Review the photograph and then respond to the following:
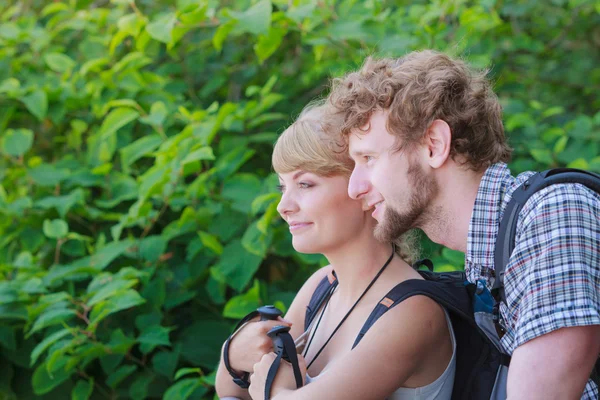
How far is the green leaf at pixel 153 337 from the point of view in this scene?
2.96m

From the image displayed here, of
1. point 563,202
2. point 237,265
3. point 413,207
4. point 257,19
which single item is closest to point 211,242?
point 237,265

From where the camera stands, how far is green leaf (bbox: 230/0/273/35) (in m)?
2.93

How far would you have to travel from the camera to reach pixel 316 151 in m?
2.09

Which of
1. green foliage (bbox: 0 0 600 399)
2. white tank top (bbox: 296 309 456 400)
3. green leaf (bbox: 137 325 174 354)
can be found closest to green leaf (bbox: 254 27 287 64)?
green foliage (bbox: 0 0 600 399)

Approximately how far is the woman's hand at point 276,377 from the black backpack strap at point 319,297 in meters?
0.33

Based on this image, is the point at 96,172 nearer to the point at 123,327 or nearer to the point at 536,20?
the point at 123,327

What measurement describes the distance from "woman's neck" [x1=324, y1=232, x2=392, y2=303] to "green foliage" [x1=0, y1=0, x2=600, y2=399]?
2.14 feet

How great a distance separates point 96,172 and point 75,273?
616 millimetres

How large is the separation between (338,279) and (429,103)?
65cm

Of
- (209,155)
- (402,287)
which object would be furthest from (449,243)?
(209,155)

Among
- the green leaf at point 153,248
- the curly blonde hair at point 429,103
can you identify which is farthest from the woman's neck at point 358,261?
the green leaf at point 153,248

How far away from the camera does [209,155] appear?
9.18 feet

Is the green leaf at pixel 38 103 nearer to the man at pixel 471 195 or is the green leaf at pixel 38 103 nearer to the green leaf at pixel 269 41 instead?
the green leaf at pixel 269 41

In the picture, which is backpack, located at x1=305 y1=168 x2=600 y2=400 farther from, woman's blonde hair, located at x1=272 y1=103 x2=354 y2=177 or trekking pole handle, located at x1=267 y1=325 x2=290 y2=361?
woman's blonde hair, located at x1=272 y1=103 x2=354 y2=177
